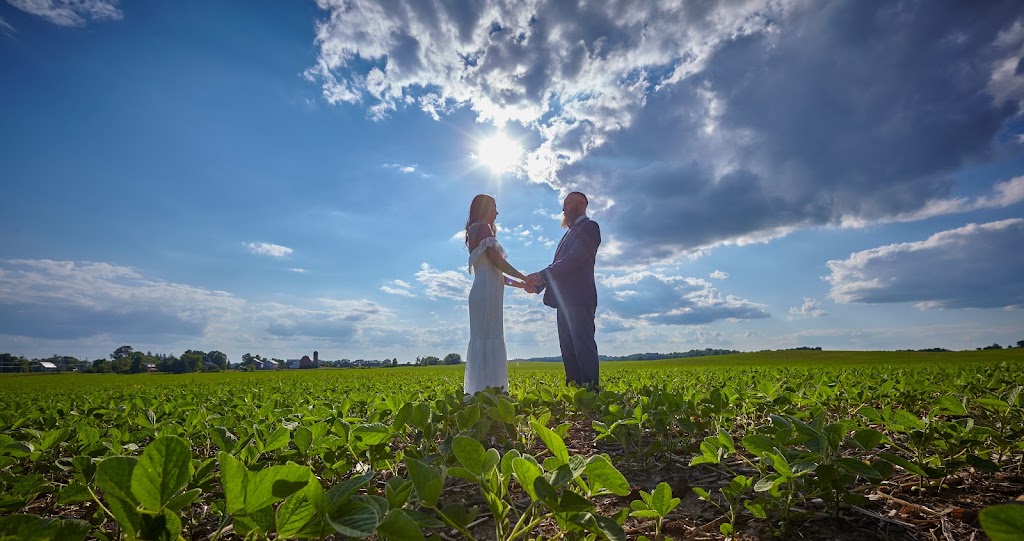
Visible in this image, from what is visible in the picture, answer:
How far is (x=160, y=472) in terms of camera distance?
1.06 metres

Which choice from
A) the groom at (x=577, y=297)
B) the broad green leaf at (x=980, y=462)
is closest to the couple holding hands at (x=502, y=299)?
the groom at (x=577, y=297)

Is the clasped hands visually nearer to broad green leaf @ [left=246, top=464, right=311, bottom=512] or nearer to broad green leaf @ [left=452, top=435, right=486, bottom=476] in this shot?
broad green leaf @ [left=452, top=435, right=486, bottom=476]

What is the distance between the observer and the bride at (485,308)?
7.52m

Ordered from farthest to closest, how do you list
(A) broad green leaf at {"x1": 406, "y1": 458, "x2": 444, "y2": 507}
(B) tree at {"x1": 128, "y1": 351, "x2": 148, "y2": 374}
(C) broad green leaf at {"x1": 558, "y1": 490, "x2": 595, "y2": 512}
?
1. (B) tree at {"x1": 128, "y1": 351, "x2": 148, "y2": 374}
2. (A) broad green leaf at {"x1": 406, "y1": 458, "x2": 444, "y2": 507}
3. (C) broad green leaf at {"x1": 558, "y1": 490, "x2": 595, "y2": 512}

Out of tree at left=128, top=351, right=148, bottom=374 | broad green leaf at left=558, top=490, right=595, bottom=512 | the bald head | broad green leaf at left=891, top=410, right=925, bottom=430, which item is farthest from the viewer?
tree at left=128, top=351, right=148, bottom=374

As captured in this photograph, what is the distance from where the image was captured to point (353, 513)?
44.6 inches

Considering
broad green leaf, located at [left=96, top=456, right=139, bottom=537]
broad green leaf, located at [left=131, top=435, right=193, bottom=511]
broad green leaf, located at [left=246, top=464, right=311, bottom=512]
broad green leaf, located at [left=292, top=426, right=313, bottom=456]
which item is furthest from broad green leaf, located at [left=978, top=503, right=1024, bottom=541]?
broad green leaf, located at [left=292, top=426, right=313, bottom=456]

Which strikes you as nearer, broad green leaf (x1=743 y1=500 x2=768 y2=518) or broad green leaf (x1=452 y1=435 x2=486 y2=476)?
broad green leaf (x1=452 y1=435 x2=486 y2=476)

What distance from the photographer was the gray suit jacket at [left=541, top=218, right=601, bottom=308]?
25.1 ft

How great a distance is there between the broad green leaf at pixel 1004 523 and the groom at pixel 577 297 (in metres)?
6.67

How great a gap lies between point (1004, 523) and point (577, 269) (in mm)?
6939

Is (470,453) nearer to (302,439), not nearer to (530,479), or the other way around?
(530,479)

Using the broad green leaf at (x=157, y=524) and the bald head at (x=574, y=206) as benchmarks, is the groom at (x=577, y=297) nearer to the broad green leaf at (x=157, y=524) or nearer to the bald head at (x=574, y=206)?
the bald head at (x=574, y=206)

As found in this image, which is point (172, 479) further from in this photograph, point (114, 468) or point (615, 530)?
point (615, 530)
